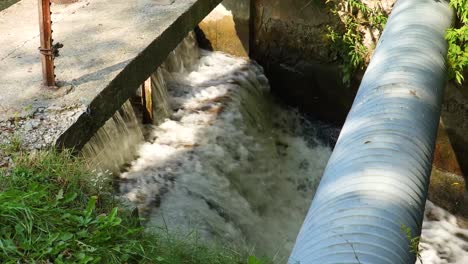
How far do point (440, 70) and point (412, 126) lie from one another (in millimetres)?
993

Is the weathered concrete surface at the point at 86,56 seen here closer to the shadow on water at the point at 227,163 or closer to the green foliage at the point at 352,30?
the shadow on water at the point at 227,163

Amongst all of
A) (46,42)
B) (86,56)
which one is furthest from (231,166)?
(46,42)

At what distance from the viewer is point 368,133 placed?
3.11 m

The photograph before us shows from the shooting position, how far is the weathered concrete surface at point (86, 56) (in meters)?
3.98

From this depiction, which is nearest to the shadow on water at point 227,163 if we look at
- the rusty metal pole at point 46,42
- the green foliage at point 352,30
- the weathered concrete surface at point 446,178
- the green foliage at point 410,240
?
the green foliage at point 352,30

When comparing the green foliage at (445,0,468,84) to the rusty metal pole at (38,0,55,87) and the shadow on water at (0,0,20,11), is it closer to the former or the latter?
the rusty metal pole at (38,0,55,87)

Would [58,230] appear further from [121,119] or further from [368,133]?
[121,119]

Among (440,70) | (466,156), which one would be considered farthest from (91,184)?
(466,156)

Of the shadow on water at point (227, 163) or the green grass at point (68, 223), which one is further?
the shadow on water at point (227, 163)

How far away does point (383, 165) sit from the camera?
2.82 m

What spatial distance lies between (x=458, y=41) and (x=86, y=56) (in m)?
3.07

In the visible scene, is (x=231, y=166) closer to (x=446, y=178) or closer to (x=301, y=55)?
(x=301, y=55)

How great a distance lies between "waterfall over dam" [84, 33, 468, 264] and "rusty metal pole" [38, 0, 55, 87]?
95cm

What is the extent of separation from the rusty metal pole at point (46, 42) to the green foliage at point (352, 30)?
369 centimetres
